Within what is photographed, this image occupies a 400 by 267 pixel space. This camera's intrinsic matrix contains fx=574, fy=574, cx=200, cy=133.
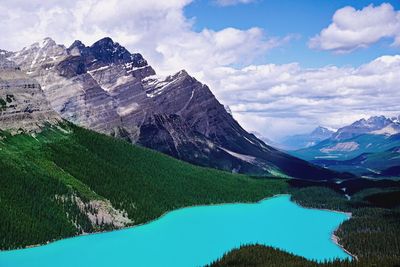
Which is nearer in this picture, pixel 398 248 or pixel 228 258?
pixel 228 258

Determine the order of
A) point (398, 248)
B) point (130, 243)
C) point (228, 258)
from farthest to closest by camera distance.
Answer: point (130, 243), point (398, 248), point (228, 258)

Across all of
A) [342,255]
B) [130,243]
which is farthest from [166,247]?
[342,255]

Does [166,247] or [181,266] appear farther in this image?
[166,247]

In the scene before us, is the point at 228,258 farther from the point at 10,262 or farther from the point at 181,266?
the point at 10,262

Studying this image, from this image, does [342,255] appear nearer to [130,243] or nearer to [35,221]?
[130,243]

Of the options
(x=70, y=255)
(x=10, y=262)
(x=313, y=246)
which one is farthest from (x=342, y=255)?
(x=10, y=262)

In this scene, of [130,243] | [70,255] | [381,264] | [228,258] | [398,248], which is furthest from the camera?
[130,243]

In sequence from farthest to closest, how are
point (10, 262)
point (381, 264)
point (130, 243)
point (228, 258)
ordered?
point (130, 243)
point (10, 262)
point (228, 258)
point (381, 264)

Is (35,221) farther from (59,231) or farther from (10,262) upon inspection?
(10,262)

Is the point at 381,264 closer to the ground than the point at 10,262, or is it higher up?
higher up
